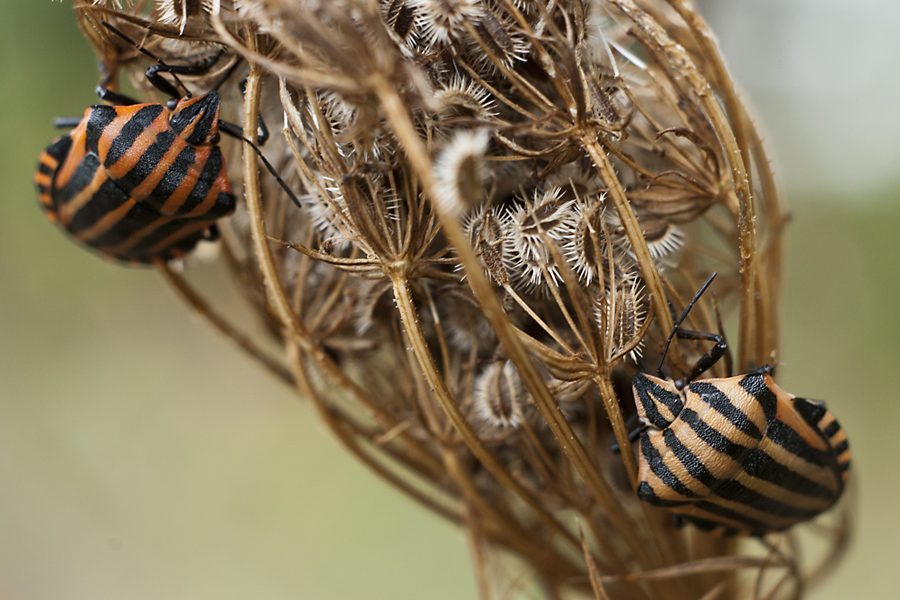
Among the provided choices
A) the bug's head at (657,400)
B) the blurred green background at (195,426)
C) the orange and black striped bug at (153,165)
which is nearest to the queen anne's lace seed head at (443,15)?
the orange and black striped bug at (153,165)

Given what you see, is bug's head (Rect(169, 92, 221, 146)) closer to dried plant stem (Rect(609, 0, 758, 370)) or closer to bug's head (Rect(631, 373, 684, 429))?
dried plant stem (Rect(609, 0, 758, 370))

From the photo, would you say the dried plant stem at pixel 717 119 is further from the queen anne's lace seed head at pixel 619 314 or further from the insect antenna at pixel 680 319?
the queen anne's lace seed head at pixel 619 314

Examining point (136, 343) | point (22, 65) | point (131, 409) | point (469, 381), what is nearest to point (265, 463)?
point (131, 409)

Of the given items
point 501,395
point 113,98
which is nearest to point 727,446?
point 501,395

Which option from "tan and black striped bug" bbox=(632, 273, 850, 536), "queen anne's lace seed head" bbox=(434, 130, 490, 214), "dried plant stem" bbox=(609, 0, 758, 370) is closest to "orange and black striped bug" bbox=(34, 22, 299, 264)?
"queen anne's lace seed head" bbox=(434, 130, 490, 214)

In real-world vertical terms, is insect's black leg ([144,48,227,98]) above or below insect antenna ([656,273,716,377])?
above

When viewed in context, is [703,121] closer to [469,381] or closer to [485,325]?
[485,325]

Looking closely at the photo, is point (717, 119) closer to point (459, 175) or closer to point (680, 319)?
point (680, 319)

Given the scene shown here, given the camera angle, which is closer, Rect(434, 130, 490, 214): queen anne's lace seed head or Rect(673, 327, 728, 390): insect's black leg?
Rect(434, 130, 490, 214): queen anne's lace seed head
